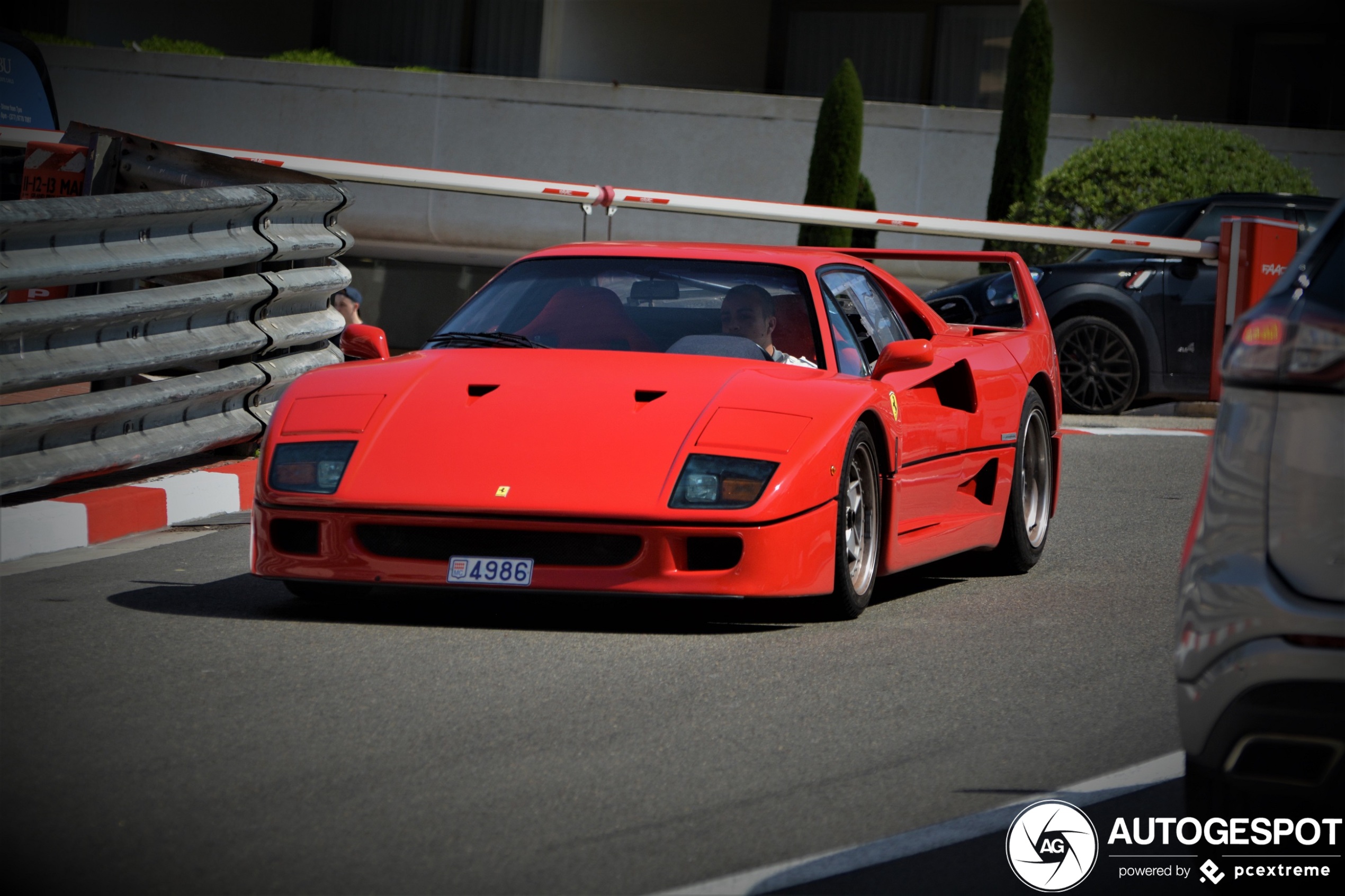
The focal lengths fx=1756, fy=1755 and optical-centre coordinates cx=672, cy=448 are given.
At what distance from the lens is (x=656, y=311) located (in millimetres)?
6379

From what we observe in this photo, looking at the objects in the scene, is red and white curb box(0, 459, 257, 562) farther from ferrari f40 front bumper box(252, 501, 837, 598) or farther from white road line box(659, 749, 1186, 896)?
white road line box(659, 749, 1186, 896)

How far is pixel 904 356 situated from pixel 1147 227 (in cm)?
949

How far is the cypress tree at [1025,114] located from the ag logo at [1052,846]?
19.6m

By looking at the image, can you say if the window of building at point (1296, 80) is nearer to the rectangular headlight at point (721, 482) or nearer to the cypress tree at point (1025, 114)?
the cypress tree at point (1025, 114)

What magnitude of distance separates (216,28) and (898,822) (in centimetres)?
2678

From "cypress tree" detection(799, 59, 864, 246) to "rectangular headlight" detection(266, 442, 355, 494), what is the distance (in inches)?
704

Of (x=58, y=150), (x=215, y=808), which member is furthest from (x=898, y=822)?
(x=58, y=150)

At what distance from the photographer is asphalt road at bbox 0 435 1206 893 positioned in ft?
10.7

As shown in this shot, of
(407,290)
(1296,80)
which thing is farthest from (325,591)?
(1296,80)

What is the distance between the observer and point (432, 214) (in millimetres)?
25000

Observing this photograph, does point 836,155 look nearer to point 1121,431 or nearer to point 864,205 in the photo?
point 864,205

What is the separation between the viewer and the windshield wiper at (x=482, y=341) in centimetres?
626

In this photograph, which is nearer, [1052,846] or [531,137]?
[1052,846]

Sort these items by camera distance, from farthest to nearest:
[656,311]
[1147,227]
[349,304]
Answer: [1147,227]
[349,304]
[656,311]
